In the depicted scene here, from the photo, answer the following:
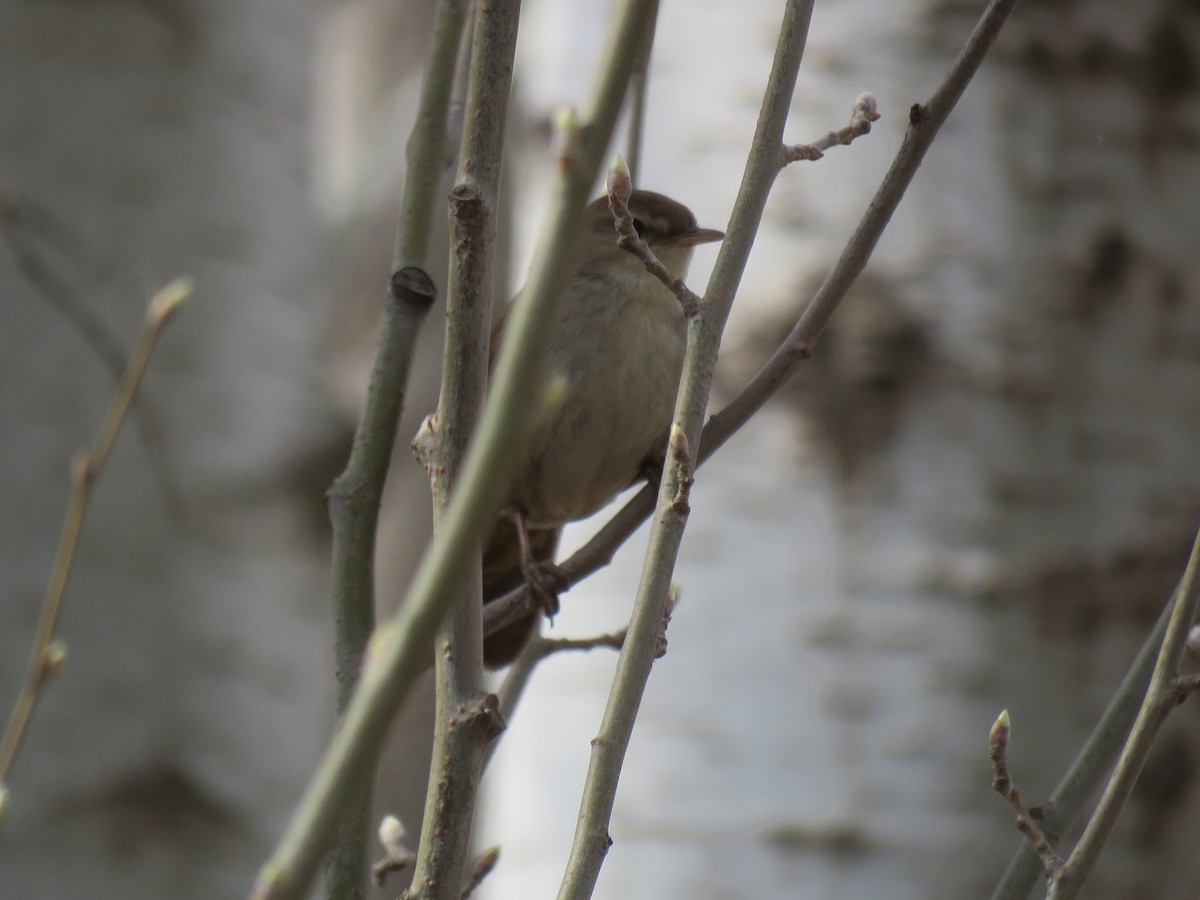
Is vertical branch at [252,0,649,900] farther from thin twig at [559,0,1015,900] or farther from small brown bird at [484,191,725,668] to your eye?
small brown bird at [484,191,725,668]

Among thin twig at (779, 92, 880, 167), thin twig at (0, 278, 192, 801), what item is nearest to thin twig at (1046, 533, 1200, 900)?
thin twig at (779, 92, 880, 167)

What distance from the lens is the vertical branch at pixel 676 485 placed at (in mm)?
1009

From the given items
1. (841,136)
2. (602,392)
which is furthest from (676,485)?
(602,392)

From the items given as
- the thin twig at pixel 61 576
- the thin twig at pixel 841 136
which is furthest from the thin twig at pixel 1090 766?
the thin twig at pixel 61 576

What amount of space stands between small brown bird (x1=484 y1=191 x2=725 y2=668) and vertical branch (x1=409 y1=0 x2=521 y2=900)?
1.25m

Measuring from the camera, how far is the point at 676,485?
1.10 m

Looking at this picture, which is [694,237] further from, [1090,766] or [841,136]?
[1090,766]

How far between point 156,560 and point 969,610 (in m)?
1.83

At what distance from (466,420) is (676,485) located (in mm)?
163

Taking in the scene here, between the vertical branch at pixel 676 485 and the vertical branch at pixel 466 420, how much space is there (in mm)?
82

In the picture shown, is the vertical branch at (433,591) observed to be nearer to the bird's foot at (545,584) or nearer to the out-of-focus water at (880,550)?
the bird's foot at (545,584)

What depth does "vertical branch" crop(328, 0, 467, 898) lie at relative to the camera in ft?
3.97

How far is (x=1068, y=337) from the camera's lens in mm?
2479

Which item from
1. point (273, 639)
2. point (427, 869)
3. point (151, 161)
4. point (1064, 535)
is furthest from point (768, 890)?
point (151, 161)
